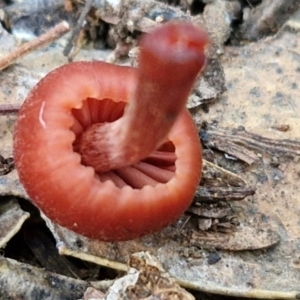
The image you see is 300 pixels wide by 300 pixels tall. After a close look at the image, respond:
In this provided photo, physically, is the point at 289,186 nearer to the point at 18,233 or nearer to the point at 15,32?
the point at 18,233

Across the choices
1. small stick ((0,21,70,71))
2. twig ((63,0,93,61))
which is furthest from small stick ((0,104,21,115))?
twig ((63,0,93,61))

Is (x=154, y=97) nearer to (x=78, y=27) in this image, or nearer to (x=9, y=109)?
(x=9, y=109)

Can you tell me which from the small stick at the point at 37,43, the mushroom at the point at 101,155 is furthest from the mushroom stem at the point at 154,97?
the small stick at the point at 37,43

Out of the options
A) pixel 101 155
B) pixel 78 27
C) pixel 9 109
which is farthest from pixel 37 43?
pixel 101 155

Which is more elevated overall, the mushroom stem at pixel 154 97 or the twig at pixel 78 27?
the mushroom stem at pixel 154 97

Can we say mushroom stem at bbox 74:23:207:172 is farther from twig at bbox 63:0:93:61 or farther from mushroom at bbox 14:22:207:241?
twig at bbox 63:0:93:61

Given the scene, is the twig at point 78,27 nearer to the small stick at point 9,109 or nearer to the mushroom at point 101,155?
the small stick at point 9,109
